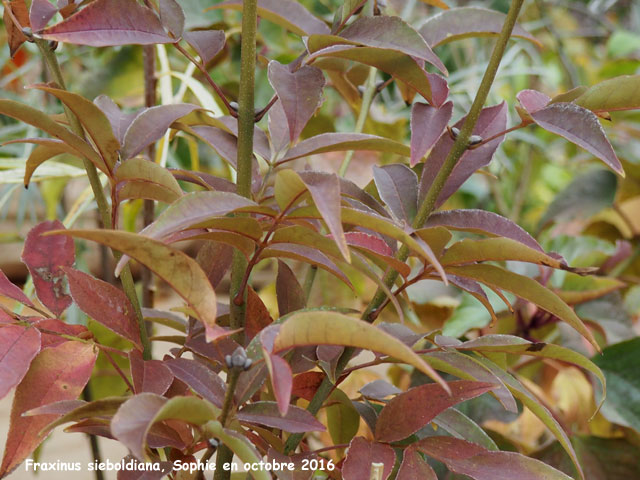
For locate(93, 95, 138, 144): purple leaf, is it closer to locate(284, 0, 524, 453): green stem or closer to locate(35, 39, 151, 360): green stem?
locate(35, 39, 151, 360): green stem

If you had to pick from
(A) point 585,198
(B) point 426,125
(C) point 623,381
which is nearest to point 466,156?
(B) point 426,125

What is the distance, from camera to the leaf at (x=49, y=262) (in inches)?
12.5

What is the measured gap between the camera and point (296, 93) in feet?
0.93

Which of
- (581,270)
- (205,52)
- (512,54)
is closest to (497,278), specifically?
(581,270)

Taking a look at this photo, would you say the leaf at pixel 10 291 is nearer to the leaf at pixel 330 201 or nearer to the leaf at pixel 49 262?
the leaf at pixel 49 262

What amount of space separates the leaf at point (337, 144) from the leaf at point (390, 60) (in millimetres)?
28

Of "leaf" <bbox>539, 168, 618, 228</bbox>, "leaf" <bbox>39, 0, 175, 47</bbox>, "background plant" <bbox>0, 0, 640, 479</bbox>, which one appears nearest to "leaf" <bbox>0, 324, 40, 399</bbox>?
"background plant" <bbox>0, 0, 640, 479</bbox>

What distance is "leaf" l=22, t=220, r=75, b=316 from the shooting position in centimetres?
32

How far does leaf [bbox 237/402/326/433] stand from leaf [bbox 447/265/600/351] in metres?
0.09

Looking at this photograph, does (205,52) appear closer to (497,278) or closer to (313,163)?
(497,278)

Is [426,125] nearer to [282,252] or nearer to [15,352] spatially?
[282,252]

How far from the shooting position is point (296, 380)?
32 cm

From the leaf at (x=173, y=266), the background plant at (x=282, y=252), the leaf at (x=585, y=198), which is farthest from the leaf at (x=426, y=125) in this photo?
the leaf at (x=585, y=198)

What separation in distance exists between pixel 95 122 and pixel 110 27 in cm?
4
